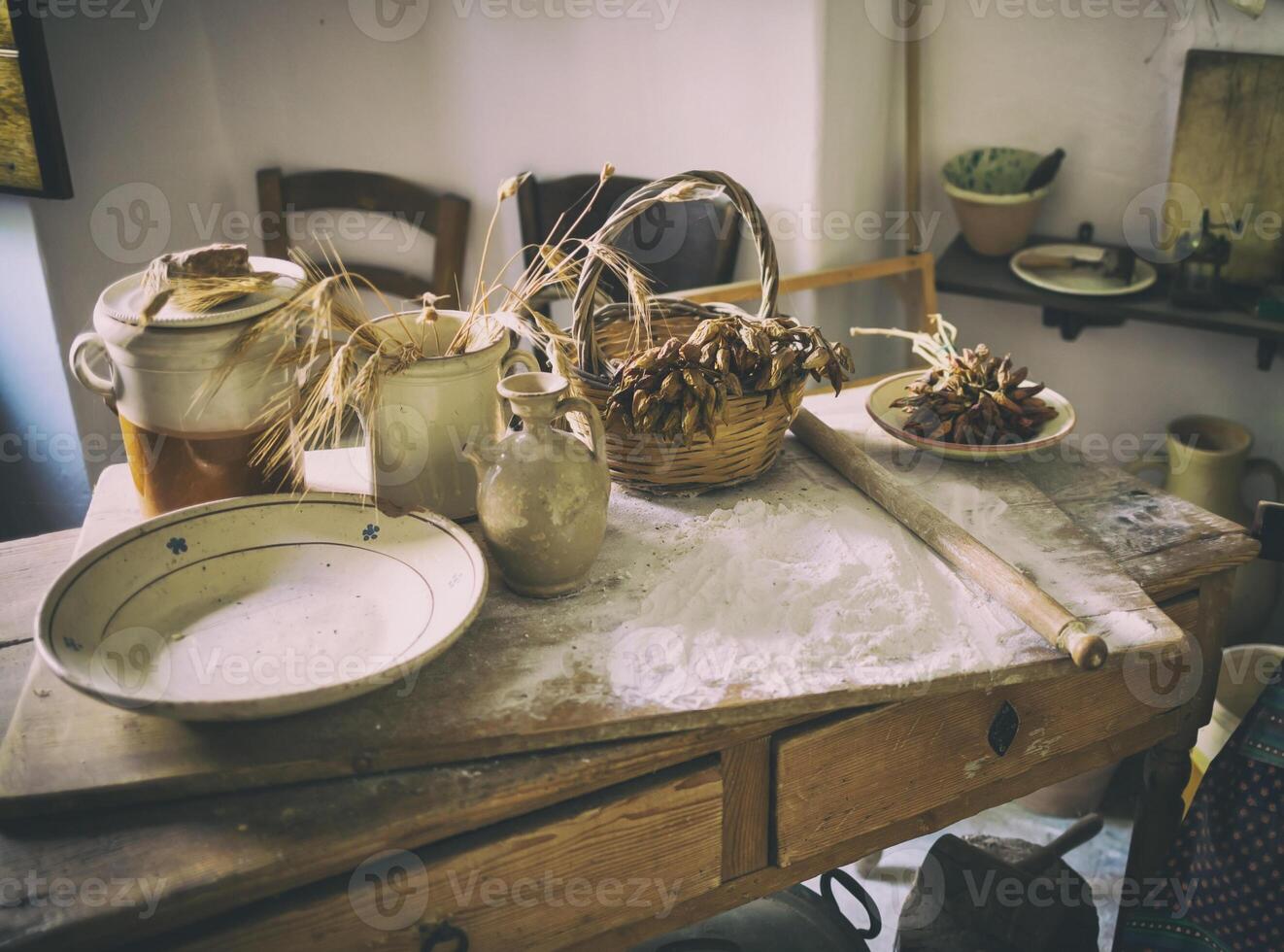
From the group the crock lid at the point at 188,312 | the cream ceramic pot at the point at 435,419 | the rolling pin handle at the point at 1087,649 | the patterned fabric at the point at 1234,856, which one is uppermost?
the crock lid at the point at 188,312

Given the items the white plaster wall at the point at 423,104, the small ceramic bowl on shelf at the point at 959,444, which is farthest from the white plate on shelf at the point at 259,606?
the white plaster wall at the point at 423,104

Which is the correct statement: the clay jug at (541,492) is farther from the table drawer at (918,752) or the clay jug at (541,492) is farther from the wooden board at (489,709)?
the table drawer at (918,752)

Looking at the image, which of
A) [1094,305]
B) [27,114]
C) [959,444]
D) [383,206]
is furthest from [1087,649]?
[383,206]

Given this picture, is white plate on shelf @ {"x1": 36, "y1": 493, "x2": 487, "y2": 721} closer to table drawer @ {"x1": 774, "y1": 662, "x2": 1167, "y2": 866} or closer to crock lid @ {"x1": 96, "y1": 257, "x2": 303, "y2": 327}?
crock lid @ {"x1": 96, "y1": 257, "x2": 303, "y2": 327}

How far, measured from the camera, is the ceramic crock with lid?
1.06m

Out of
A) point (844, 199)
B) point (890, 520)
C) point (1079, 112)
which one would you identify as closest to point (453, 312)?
point (890, 520)

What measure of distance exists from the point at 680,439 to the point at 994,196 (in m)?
1.34

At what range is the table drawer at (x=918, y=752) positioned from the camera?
101 cm

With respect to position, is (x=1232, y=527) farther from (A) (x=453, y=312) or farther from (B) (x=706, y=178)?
(A) (x=453, y=312)

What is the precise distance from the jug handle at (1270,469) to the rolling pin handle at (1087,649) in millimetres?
1433

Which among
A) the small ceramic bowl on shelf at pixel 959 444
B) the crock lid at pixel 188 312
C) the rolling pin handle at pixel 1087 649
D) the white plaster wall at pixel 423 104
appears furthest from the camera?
the white plaster wall at pixel 423 104

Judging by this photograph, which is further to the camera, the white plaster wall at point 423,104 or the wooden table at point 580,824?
the white plaster wall at point 423,104

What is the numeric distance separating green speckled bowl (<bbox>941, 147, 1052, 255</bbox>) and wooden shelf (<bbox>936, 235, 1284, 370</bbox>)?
52 millimetres

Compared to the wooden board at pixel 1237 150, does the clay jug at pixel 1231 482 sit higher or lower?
lower
